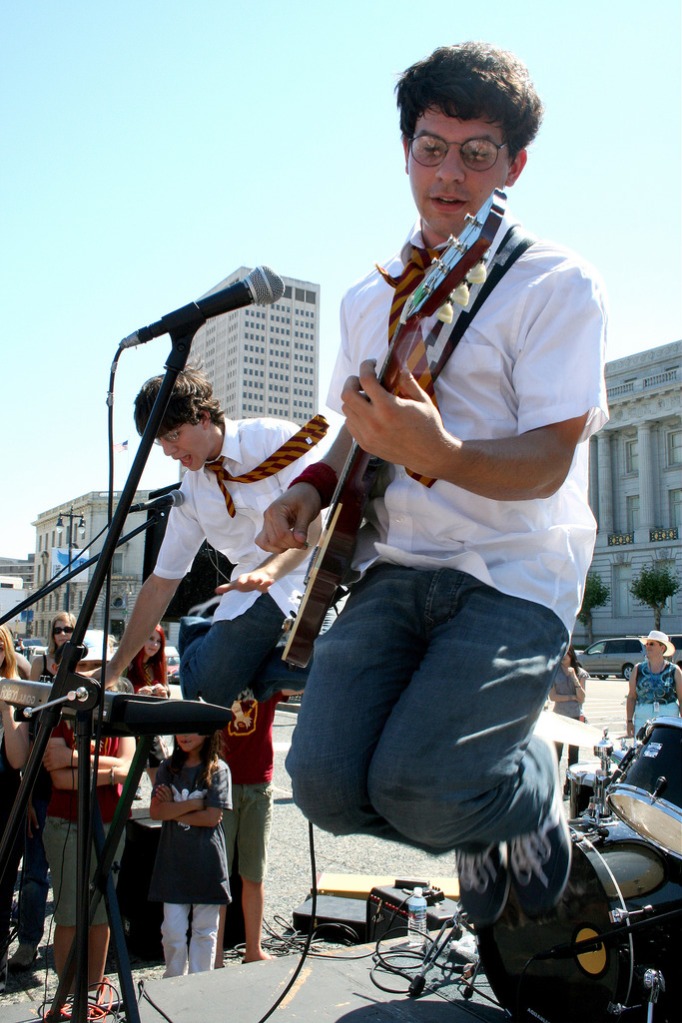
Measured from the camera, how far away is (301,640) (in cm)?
267

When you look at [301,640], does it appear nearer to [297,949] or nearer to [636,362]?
[297,949]

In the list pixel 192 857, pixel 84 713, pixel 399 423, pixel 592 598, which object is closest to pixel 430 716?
pixel 399 423

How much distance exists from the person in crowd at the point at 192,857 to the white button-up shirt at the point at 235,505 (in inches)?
61.8

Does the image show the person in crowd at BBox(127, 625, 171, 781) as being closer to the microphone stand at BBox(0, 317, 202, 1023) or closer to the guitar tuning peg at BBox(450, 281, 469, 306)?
the microphone stand at BBox(0, 317, 202, 1023)

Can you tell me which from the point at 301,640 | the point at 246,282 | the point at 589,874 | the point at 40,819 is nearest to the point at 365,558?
the point at 301,640

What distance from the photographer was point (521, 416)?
7.72ft

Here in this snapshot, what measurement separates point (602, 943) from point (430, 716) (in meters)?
1.58

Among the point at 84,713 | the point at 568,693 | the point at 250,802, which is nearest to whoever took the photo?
the point at 84,713

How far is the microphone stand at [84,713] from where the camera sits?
2.18m

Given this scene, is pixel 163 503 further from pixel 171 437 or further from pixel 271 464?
pixel 271 464

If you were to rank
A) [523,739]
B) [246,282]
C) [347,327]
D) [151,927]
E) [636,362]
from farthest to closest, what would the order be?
[636,362] < [151,927] < [347,327] < [246,282] < [523,739]

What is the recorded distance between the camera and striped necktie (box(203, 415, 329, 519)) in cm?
424

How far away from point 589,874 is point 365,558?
57.3 inches

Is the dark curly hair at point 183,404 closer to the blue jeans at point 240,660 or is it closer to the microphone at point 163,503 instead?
the microphone at point 163,503
